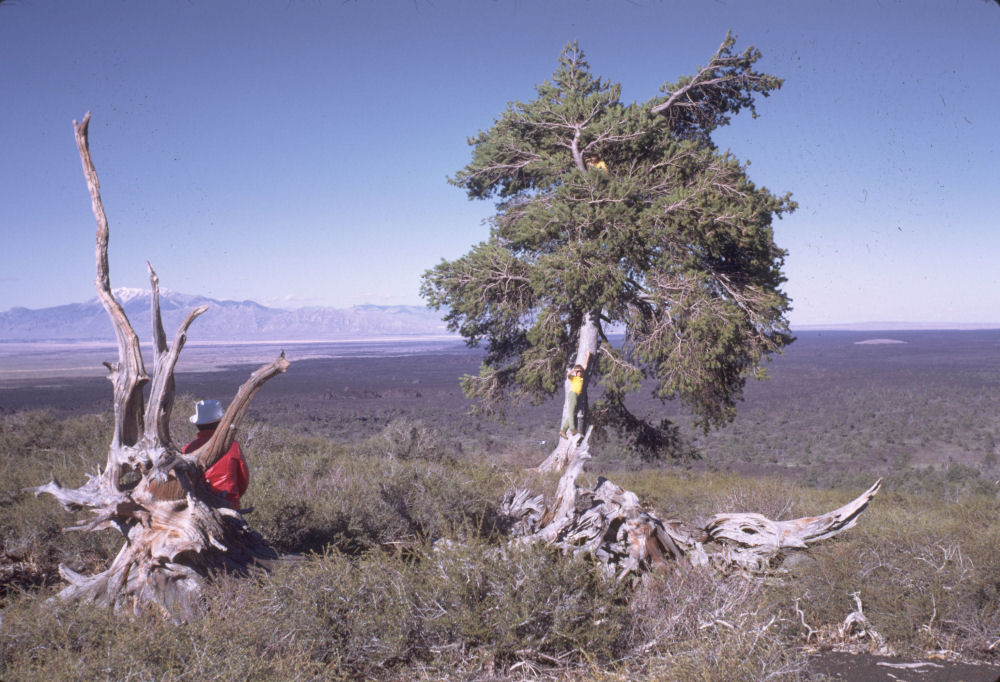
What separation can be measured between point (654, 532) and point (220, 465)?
4074 mm

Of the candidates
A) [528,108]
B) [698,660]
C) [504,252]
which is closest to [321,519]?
[698,660]

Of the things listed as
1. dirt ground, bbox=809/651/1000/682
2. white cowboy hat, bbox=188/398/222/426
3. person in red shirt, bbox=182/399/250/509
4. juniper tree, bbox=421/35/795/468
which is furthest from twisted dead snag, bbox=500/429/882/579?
juniper tree, bbox=421/35/795/468

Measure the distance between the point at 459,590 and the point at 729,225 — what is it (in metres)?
8.23

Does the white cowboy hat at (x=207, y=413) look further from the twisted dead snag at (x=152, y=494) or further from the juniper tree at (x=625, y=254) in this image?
the juniper tree at (x=625, y=254)

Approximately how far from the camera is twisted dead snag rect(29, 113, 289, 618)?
4.71 metres

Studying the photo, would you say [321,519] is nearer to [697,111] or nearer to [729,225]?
[729,225]

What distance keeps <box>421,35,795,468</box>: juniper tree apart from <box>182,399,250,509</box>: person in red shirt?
5913mm

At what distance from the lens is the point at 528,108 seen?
1208 cm

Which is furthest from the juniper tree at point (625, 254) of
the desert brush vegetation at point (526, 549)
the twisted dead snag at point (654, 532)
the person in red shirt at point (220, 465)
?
the person in red shirt at point (220, 465)

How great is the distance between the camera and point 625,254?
426 inches

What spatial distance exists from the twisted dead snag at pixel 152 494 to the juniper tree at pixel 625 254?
6.28 meters

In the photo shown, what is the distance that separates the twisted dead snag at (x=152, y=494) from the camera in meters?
4.71

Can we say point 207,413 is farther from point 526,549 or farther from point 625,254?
point 625,254

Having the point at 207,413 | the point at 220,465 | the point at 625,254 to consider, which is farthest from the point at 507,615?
the point at 625,254
